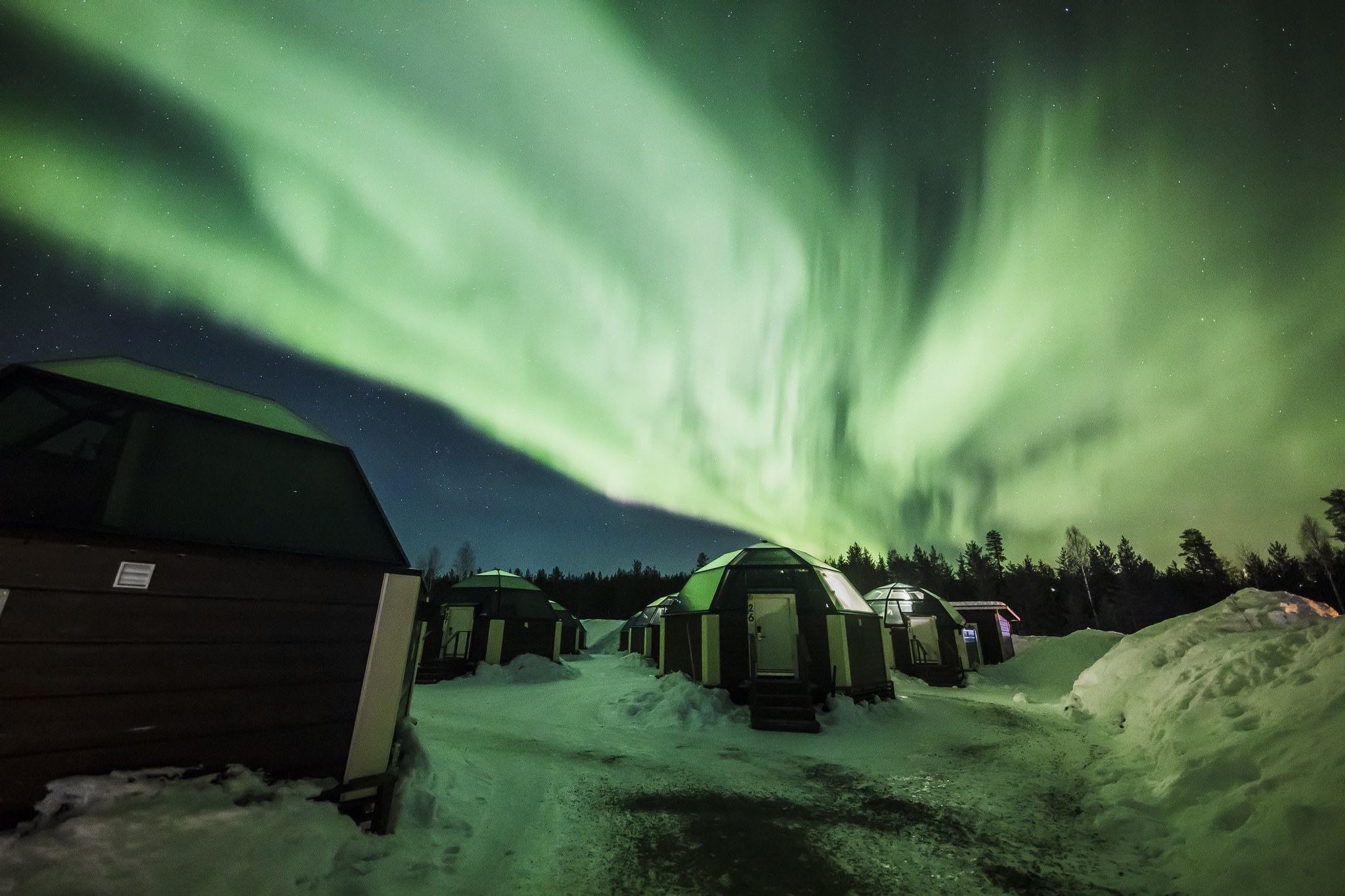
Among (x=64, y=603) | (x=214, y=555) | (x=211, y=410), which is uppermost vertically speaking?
(x=211, y=410)

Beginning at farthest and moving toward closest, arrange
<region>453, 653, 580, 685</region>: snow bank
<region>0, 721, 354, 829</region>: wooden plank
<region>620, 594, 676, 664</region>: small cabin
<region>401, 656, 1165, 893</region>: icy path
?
1. <region>620, 594, 676, 664</region>: small cabin
2. <region>453, 653, 580, 685</region>: snow bank
3. <region>401, 656, 1165, 893</region>: icy path
4. <region>0, 721, 354, 829</region>: wooden plank

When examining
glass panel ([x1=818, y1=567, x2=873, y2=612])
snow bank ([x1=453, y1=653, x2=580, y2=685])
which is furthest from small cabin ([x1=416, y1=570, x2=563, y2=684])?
glass panel ([x1=818, y1=567, x2=873, y2=612])

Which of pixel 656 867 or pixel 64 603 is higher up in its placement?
pixel 64 603

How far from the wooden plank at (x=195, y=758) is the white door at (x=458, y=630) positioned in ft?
62.2

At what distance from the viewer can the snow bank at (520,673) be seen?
65.5 ft

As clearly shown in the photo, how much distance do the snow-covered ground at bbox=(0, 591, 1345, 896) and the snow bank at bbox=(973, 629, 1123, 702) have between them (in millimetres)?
17254

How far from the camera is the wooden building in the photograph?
3504 millimetres

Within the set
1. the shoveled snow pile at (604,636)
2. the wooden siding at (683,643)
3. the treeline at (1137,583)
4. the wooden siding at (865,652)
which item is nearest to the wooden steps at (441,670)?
the wooden siding at (683,643)

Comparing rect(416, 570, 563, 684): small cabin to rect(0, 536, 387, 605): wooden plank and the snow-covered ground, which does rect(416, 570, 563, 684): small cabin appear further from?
rect(0, 536, 387, 605): wooden plank

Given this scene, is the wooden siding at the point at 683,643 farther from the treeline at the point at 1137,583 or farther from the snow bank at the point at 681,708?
the treeline at the point at 1137,583

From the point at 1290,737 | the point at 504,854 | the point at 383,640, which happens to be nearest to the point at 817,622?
the point at 1290,737

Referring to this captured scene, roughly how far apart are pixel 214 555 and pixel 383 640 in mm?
1641

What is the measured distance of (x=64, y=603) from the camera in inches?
142

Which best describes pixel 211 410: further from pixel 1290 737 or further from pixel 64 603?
pixel 1290 737
